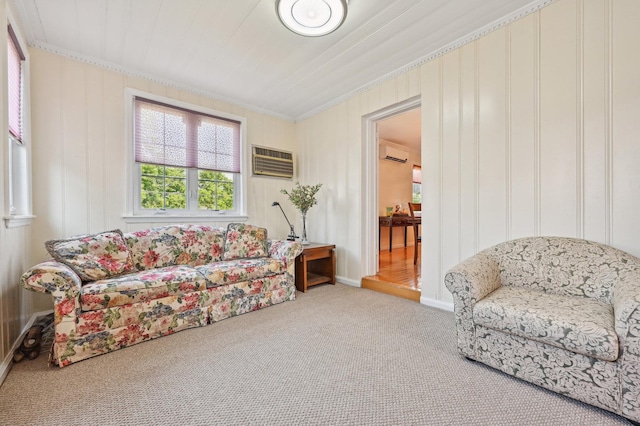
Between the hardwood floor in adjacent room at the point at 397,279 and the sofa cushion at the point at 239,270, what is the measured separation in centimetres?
118

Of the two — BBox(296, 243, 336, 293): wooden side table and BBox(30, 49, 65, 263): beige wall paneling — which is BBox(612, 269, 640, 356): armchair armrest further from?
BBox(30, 49, 65, 263): beige wall paneling

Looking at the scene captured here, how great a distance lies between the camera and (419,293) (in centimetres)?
290

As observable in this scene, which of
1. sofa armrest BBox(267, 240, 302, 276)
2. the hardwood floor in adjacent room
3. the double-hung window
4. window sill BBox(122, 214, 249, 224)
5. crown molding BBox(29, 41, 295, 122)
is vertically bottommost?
the hardwood floor in adjacent room

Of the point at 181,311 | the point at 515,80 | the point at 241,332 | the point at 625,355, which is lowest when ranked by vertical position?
the point at 241,332

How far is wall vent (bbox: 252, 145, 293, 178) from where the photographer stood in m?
3.96

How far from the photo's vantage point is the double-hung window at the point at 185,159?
3.06 metres

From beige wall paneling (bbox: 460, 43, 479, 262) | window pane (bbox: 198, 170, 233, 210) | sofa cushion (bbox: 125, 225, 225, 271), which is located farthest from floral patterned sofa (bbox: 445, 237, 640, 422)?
window pane (bbox: 198, 170, 233, 210)

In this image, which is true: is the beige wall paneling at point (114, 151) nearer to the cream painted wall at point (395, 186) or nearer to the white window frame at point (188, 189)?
the white window frame at point (188, 189)

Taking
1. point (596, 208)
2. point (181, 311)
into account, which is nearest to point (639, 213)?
point (596, 208)

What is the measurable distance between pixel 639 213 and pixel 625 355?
1.09 metres

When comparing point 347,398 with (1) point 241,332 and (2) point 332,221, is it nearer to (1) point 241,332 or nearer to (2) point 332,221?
(1) point 241,332

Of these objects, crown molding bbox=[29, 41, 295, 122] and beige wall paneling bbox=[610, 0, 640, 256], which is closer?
beige wall paneling bbox=[610, 0, 640, 256]

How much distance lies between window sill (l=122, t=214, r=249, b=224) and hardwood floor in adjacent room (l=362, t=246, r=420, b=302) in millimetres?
1962

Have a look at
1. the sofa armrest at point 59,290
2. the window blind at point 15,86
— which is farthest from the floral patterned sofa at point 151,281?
the window blind at point 15,86
